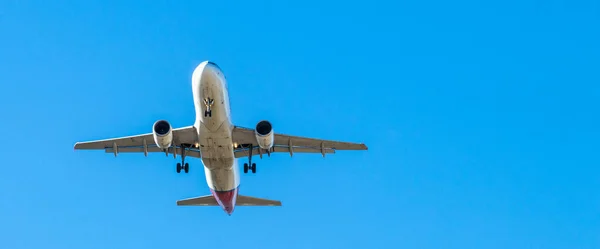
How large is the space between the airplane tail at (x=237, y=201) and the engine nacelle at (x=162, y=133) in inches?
386

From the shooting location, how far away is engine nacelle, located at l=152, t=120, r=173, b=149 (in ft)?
132

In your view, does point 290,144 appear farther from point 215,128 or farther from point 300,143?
point 215,128

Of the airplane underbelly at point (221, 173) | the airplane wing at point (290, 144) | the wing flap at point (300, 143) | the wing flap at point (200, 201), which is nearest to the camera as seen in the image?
the airplane underbelly at point (221, 173)

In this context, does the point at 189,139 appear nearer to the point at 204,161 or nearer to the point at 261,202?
the point at 204,161

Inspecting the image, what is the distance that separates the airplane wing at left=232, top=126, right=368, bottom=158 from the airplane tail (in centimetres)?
540

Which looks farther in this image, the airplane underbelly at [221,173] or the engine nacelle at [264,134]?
the airplane underbelly at [221,173]

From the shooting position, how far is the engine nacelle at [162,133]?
40188mm

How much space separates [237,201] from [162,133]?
35.8ft

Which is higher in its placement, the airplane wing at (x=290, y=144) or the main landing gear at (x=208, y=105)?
the airplane wing at (x=290, y=144)

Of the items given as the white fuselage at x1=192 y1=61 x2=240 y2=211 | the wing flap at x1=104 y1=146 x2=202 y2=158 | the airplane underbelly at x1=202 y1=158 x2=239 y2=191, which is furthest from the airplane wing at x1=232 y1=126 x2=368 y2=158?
the wing flap at x1=104 y1=146 x2=202 y2=158

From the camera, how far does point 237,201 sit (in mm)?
49688

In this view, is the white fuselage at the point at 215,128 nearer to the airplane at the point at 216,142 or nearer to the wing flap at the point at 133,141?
the airplane at the point at 216,142

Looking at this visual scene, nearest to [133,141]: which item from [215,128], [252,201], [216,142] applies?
[216,142]

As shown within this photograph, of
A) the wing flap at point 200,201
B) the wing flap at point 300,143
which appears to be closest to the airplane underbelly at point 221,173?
the wing flap at point 300,143
